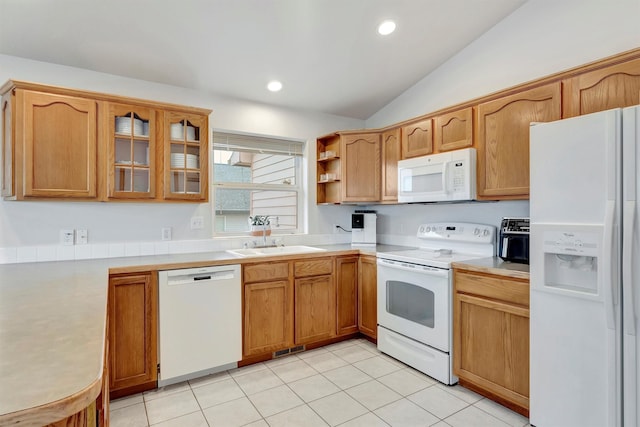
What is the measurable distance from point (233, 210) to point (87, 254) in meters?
1.28

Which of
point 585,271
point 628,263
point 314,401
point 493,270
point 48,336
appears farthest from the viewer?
point 314,401

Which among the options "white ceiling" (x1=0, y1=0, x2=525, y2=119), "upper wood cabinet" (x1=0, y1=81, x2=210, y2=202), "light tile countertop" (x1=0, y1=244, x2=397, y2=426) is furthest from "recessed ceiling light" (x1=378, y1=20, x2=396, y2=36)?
"light tile countertop" (x1=0, y1=244, x2=397, y2=426)

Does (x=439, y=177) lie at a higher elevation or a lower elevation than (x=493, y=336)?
higher

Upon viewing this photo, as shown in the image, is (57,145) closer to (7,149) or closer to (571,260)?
(7,149)

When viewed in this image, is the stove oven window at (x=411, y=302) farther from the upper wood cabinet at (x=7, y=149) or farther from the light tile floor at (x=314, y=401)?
the upper wood cabinet at (x=7, y=149)

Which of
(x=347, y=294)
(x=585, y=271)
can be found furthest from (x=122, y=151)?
(x=585, y=271)

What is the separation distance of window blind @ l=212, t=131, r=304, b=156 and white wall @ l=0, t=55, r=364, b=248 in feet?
0.30

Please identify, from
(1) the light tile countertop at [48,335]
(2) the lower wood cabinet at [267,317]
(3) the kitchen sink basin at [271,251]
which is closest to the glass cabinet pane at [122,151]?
(1) the light tile countertop at [48,335]

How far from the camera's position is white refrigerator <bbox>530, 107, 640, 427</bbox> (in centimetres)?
154

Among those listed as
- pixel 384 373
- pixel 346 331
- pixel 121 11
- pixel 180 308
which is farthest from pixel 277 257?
pixel 121 11

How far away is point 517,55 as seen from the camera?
2.76 meters

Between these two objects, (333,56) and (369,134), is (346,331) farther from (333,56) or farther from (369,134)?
(333,56)

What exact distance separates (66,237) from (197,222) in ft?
3.20

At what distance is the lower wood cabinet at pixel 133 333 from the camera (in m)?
2.31
